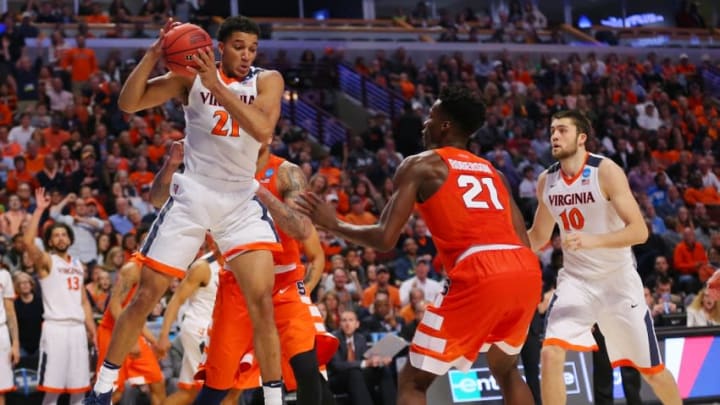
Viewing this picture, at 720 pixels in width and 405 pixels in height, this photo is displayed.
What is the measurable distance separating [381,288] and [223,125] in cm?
626

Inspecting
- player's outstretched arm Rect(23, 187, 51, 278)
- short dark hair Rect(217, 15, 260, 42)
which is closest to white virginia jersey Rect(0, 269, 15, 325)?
player's outstretched arm Rect(23, 187, 51, 278)

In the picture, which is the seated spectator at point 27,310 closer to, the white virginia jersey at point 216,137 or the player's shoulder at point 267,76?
the white virginia jersey at point 216,137

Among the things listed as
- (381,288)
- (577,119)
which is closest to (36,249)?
(381,288)

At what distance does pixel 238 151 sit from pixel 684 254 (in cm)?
1072

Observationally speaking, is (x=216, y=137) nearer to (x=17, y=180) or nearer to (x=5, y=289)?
(x=5, y=289)

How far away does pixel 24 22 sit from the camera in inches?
699

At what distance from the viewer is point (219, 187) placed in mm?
5531

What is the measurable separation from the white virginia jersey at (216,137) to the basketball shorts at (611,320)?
265 centimetres

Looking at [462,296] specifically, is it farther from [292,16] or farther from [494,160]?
[292,16]

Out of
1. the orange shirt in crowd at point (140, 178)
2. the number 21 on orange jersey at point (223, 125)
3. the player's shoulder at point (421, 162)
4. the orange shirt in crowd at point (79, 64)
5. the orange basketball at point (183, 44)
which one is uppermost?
the orange basketball at point (183, 44)

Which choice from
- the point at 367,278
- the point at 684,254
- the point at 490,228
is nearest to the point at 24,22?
the point at 367,278

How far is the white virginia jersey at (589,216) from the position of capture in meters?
7.13

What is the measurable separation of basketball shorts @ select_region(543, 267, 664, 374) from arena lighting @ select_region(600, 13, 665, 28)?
82.3 feet

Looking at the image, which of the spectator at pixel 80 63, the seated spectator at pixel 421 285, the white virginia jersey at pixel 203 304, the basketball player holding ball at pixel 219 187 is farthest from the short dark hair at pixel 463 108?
the spectator at pixel 80 63
